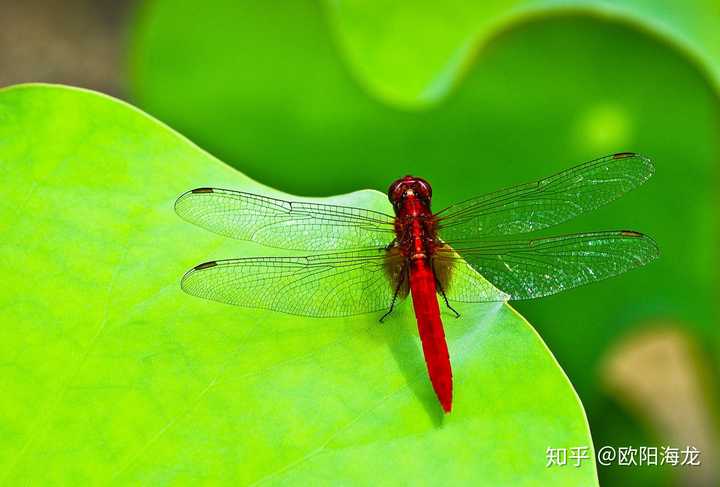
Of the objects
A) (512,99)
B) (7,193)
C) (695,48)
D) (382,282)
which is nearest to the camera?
(7,193)

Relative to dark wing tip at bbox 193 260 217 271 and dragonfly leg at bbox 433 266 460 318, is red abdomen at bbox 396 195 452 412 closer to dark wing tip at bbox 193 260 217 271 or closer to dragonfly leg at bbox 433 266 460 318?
dragonfly leg at bbox 433 266 460 318

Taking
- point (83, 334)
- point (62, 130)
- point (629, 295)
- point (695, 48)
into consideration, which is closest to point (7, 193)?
point (62, 130)

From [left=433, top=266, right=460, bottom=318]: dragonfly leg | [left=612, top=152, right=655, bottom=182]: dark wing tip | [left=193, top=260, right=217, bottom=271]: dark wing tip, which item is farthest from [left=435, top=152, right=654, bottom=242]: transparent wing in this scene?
[left=193, top=260, right=217, bottom=271]: dark wing tip

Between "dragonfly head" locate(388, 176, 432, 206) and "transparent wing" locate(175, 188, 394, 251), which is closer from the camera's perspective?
"transparent wing" locate(175, 188, 394, 251)

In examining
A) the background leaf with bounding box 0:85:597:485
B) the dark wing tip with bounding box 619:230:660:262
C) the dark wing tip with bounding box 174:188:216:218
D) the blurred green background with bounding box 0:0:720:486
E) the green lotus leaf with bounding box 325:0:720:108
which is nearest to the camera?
the background leaf with bounding box 0:85:597:485

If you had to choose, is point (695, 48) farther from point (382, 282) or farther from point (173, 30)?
point (173, 30)

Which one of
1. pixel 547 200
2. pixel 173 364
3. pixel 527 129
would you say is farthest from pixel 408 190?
pixel 527 129

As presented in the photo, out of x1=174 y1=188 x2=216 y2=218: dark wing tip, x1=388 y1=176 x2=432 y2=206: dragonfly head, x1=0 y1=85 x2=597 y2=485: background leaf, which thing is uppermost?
x1=388 y1=176 x2=432 y2=206: dragonfly head
